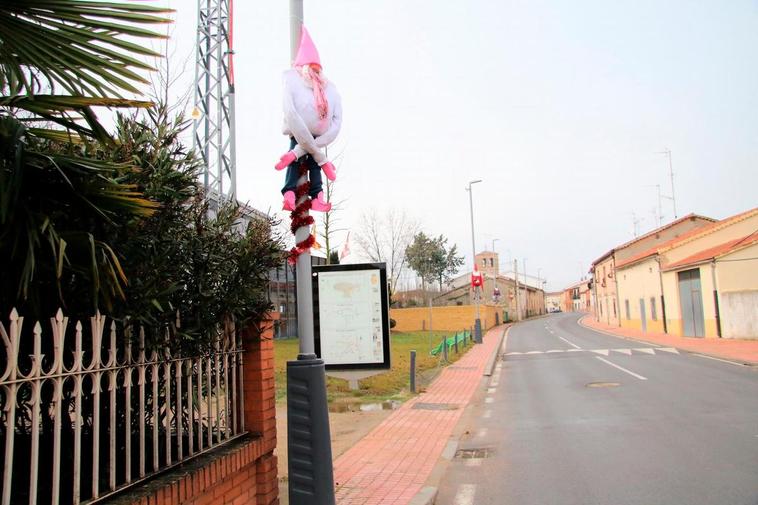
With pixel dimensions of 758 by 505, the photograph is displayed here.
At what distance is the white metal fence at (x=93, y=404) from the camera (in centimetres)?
266

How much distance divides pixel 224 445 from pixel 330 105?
8.72ft

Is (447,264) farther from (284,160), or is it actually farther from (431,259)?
(284,160)

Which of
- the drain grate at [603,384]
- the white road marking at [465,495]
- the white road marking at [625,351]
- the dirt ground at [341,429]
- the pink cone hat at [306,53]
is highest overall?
the pink cone hat at [306,53]

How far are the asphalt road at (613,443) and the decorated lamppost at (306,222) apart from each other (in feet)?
8.50

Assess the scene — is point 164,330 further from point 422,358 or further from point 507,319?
point 507,319

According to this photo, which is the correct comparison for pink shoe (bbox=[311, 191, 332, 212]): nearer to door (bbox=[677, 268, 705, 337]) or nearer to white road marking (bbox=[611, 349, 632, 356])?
white road marking (bbox=[611, 349, 632, 356])

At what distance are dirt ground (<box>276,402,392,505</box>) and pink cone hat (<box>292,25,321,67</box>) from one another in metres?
4.49

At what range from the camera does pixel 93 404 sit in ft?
10.4

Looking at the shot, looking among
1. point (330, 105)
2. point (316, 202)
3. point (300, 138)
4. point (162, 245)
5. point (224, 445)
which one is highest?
point (330, 105)

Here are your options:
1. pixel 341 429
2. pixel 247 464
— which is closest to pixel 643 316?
pixel 341 429

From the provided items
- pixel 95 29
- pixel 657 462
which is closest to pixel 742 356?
pixel 657 462

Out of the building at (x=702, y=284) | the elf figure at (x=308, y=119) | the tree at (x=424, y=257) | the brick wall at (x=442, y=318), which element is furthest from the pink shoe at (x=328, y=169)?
the tree at (x=424, y=257)

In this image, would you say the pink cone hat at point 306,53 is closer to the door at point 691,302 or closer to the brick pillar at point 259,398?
the brick pillar at point 259,398

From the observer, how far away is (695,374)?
15.1 m
